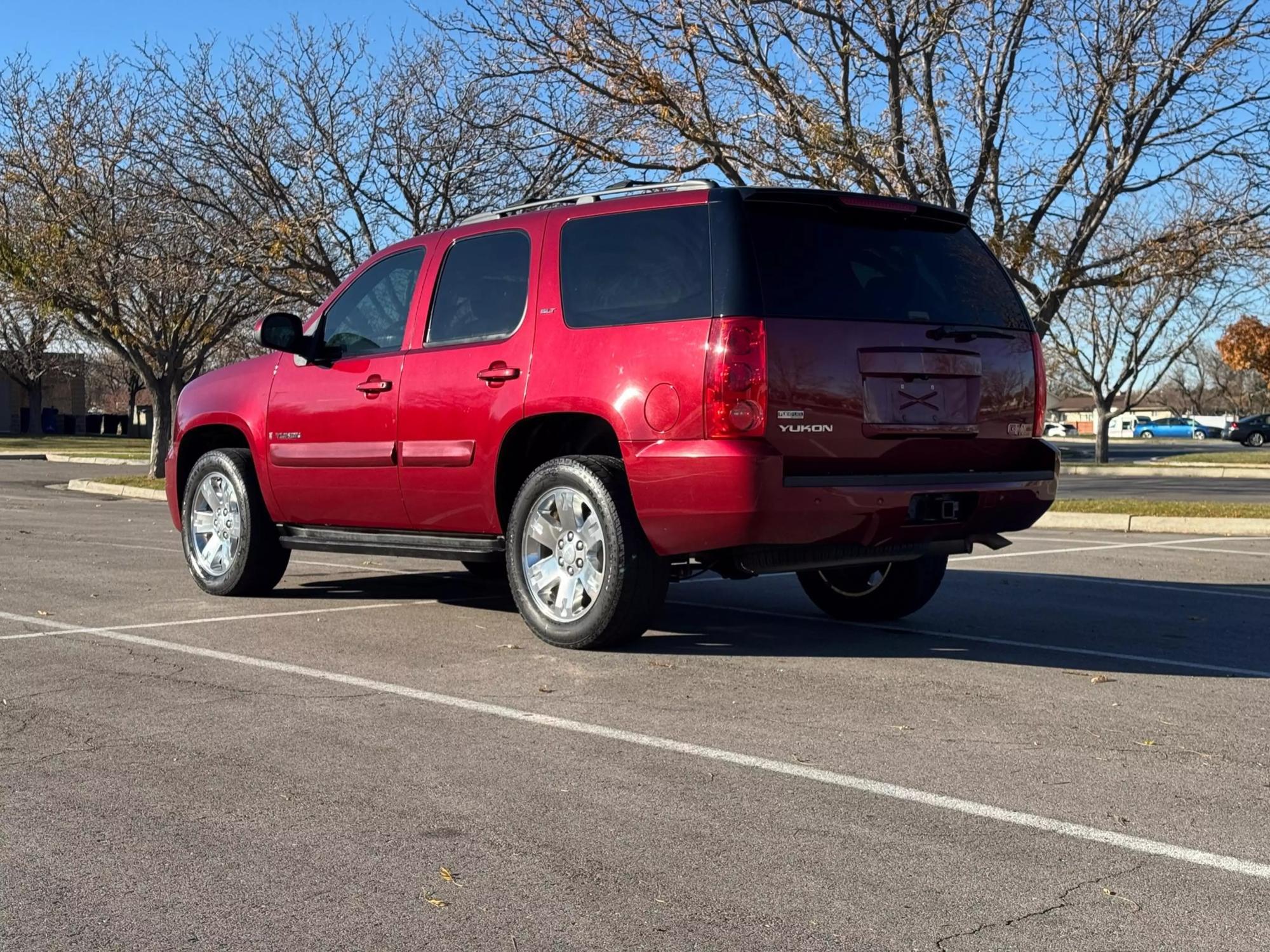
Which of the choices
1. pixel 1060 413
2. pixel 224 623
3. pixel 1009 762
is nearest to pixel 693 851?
pixel 1009 762

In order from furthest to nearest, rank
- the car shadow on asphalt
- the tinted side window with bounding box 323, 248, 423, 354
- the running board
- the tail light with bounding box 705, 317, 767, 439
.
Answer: the tinted side window with bounding box 323, 248, 423, 354
the running board
the car shadow on asphalt
the tail light with bounding box 705, 317, 767, 439

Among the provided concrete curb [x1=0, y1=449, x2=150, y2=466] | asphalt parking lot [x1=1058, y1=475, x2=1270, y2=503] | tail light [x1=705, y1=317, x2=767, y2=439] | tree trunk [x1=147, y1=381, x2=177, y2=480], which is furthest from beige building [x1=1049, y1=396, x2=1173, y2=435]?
tail light [x1=705, y1=317, x2=767, y2=439]

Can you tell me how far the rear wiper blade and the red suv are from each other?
0.02 metres

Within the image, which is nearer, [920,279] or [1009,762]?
[1009,762]

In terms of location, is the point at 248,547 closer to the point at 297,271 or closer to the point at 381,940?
the point at 381,940

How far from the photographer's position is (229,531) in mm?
8758

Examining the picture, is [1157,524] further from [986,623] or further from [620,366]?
[620,366]

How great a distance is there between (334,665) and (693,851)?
3.04 metres

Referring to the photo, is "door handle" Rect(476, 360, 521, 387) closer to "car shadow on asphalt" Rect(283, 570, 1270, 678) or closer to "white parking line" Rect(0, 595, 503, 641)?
"car shadow on asphalt" Rect(283, 570, 1270, 678)

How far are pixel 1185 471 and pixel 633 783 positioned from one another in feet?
104

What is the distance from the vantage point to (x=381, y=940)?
3.18 meters

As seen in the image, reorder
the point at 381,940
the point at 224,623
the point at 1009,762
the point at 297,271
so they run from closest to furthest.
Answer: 1. the point at 381,940
2. the point at 1009,762
3. the point at 224,623
4. the point at 297,271

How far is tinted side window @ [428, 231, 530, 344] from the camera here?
7207 millimetres

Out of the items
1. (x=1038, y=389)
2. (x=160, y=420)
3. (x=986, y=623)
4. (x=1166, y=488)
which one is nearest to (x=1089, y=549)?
(x=986, y=623)
